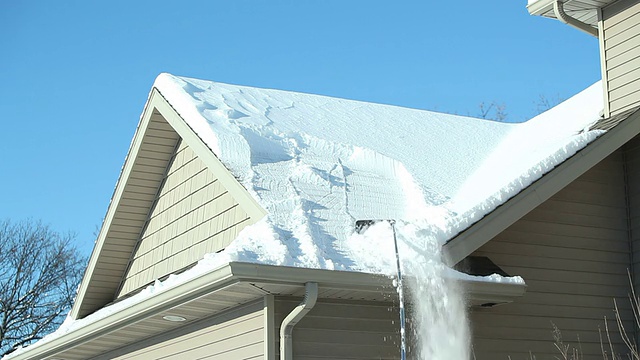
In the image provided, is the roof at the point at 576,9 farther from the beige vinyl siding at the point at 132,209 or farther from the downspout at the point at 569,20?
the beige vinyl siding at the point at 132,209

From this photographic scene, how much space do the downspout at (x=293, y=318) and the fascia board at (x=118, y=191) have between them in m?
3.94

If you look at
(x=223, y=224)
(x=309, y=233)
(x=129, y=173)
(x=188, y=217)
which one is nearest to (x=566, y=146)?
(x=309, y=233)

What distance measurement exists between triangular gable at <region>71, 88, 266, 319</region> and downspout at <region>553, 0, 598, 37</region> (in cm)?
428

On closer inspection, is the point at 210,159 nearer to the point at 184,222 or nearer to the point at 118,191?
the point at 184,222

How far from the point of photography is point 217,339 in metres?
8.61

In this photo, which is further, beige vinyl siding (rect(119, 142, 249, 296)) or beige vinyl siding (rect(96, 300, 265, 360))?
beige vinyl siding (rect(119, 142, 249, 296))

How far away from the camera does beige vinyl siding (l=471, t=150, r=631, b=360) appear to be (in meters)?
8.72

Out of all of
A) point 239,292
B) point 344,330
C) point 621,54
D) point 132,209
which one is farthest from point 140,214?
point 621,54

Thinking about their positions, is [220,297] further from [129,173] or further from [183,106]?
[129,173]

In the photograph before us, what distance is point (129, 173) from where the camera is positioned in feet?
36.8

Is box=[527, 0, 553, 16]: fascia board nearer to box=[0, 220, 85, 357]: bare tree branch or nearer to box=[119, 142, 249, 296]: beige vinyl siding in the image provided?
box=[119, 142, 249, 296]: beige vinyl siding

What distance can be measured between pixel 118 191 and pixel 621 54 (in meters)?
6.03

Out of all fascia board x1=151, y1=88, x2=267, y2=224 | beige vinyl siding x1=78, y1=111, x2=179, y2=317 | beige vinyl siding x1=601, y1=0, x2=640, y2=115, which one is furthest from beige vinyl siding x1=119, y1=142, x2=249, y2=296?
beige vinyl siding x1=601, y1=0, x2=640, y2=115

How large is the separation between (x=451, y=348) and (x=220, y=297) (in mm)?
1990
